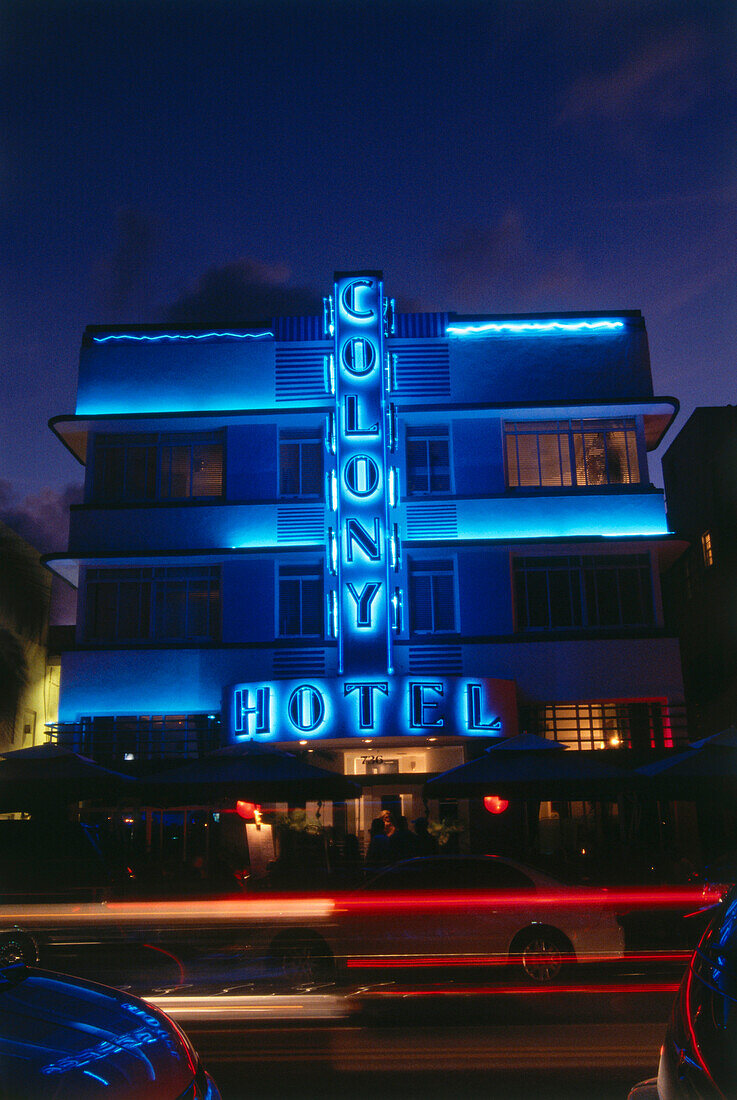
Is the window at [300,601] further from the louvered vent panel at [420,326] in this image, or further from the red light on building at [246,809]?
the louvered vent panel at [420,326]

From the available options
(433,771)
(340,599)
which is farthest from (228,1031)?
(433,771)

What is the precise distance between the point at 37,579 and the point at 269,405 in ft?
47.2

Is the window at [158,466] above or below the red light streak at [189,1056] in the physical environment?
above

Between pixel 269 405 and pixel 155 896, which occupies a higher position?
pixel 269 405

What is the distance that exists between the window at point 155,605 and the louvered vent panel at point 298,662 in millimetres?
1855

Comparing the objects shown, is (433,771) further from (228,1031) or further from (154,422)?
(228,1031)

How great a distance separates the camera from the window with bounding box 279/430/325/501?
24.3m

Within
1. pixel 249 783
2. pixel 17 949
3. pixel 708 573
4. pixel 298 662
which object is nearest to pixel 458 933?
pixel 17 949

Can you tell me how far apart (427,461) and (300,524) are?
362 cm

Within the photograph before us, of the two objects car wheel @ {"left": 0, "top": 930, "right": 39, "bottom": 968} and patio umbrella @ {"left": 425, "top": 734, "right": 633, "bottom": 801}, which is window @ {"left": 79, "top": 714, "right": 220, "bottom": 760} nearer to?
patio umbrella @ {"left": 425, "top": 734, "right": 633, "bottom": 801}

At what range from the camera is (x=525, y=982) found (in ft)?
34.6

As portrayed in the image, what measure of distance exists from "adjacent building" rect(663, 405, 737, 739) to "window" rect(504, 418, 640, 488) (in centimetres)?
776

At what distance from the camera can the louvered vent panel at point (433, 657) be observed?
22719 mm

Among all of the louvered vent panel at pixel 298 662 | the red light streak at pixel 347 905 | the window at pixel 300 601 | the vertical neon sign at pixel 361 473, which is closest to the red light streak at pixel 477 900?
the red light streak at pixel 347 905
